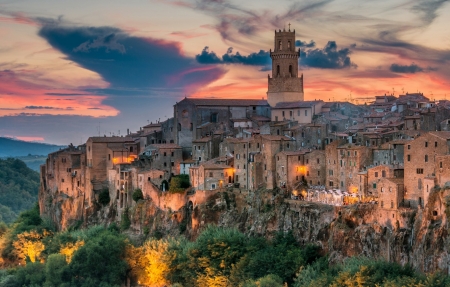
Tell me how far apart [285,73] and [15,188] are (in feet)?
228

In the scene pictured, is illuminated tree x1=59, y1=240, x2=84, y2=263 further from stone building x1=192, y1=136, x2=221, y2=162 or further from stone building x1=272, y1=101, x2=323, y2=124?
stone building x1=272, y1=101, x2=323, y2=124

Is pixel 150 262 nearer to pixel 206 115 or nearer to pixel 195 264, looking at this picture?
pixel 195 264

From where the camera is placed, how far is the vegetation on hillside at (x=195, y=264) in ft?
155

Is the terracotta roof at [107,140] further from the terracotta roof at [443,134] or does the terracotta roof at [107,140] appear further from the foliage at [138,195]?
the terracotta roof at [443,134]

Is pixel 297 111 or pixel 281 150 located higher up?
pixel 297 111

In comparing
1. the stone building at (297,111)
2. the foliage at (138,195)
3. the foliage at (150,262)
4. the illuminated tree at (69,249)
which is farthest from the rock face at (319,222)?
the stone building at (297,111)

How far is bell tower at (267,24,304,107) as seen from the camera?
84438 mm

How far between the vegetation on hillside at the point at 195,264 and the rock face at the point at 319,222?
3.83 ft

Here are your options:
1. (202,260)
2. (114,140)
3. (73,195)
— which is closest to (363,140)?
(202,260)

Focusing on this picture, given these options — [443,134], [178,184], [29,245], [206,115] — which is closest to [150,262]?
[178,184]

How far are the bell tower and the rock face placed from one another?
Answer: 20.6 m

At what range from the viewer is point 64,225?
83.1 m

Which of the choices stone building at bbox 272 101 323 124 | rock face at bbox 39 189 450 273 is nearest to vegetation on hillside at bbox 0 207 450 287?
rock face at bbox 39 189 450 273

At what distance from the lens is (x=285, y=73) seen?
85062 millimetres
